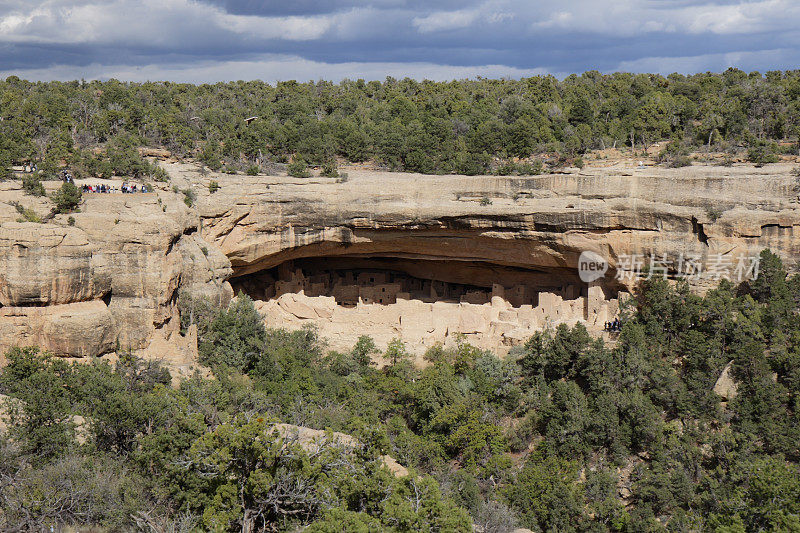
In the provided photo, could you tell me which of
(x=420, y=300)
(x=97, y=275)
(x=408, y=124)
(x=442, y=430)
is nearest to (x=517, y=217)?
(x=420, y=300)

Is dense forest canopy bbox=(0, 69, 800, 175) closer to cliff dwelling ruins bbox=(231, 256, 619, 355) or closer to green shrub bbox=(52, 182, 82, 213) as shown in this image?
green shrub bbox=(52, 182, 82, 213)

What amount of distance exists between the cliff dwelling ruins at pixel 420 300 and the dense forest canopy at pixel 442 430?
1.27m

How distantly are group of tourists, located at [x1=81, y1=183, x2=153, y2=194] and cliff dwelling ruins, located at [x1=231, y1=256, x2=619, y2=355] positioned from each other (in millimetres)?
5700

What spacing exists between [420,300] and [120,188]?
10463 mm

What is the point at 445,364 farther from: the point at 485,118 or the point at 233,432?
the point at 485,118

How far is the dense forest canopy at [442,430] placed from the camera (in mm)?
12441

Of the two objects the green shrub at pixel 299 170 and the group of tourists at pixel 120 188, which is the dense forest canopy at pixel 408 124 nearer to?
the group of tourists at pixel 120 188

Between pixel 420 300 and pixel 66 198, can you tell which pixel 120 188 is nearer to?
pixel 66 198

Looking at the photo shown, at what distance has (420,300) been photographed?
85.4 ft

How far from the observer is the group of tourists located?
2081 cm

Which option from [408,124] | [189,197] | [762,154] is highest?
[408,124]

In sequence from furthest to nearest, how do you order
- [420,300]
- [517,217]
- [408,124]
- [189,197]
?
[408,124] → [420,300] → [517,217] → [189,197]

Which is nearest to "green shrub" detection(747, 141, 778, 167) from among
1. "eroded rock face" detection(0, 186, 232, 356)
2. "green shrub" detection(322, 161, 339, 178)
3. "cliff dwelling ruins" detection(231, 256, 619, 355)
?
"cliff dwelling ruins" detection(231, 256, 619, 355)

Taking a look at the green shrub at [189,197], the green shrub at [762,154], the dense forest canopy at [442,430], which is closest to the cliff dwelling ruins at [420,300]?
the dense forest canopy at [442,430]
